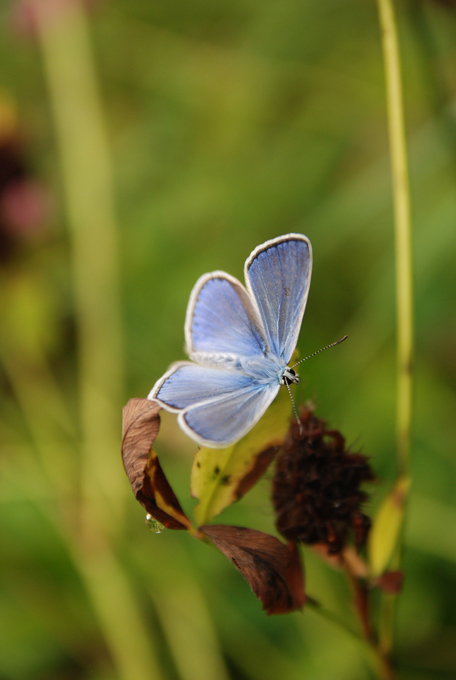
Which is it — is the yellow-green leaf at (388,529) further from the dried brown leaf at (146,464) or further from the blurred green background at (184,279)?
the blurred green background at (184,279)

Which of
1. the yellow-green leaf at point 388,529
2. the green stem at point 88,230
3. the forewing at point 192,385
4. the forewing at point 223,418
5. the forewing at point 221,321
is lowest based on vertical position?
the yellow-green leaf at point 388,529

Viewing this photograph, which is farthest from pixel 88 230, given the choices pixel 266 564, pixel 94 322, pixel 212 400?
pixel 266 564

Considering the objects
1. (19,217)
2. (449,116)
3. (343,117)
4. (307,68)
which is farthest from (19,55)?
(449,116)

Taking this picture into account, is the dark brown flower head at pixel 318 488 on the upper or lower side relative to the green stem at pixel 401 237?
lower

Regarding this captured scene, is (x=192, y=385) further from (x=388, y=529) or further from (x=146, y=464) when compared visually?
(x=388, y=529)

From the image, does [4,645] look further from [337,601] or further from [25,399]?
[337,601]

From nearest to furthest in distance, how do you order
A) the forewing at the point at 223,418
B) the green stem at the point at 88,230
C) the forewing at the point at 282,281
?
the forewing at the point at 223,418
the forewing at the point at 282,281
the green stem at the point at 88,230

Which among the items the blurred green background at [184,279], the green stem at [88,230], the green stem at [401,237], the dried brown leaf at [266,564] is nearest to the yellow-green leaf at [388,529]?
the green stem at [401,237]

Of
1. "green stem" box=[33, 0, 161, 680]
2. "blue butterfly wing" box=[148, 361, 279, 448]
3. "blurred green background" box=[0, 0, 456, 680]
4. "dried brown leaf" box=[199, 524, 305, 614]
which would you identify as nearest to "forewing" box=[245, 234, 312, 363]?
"blue butterfly wing" box=[148, 361, 279, 448]
